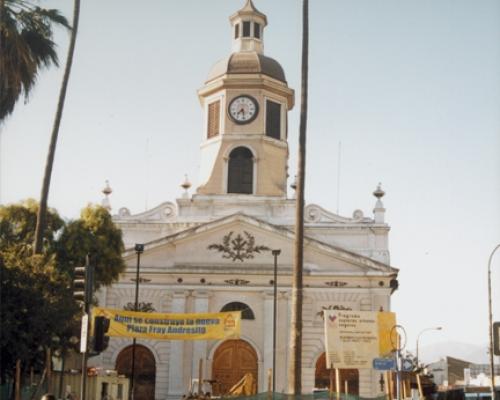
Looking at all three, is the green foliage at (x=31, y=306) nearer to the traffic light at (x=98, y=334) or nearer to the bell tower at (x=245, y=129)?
the traffic light at (x=98, y=334)

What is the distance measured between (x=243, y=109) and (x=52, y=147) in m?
24.4

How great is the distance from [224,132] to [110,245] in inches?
605

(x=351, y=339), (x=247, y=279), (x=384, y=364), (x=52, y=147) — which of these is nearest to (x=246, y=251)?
(x=247, y=279)

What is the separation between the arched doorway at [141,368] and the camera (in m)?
47.9

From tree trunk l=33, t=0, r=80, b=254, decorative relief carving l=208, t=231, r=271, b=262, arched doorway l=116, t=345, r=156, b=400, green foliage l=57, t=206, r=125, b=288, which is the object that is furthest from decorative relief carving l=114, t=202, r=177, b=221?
tree trunk l=33, t=0, r=80, b=254

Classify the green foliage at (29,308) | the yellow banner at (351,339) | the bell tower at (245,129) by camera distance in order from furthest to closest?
the bell tower at (245,129) → the green foliage at (29,308) → the yellow banner at (351,339)

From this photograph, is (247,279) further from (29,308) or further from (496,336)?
(496,336)

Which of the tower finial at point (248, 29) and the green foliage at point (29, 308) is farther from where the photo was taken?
the tower finial at point (248, 29)

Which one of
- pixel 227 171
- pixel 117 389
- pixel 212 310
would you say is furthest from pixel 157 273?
pixel 117 389

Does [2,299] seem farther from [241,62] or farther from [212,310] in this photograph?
[241,62]

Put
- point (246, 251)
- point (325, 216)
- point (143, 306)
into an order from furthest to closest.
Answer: point (325, 216), point (143, 306), point (246, 251)

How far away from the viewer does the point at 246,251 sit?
48.7 meters

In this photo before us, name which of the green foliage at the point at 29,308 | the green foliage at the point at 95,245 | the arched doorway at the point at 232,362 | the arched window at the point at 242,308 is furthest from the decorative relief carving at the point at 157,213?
the green foliage at the point at 29,308

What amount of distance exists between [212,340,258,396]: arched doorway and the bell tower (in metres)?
9.34
